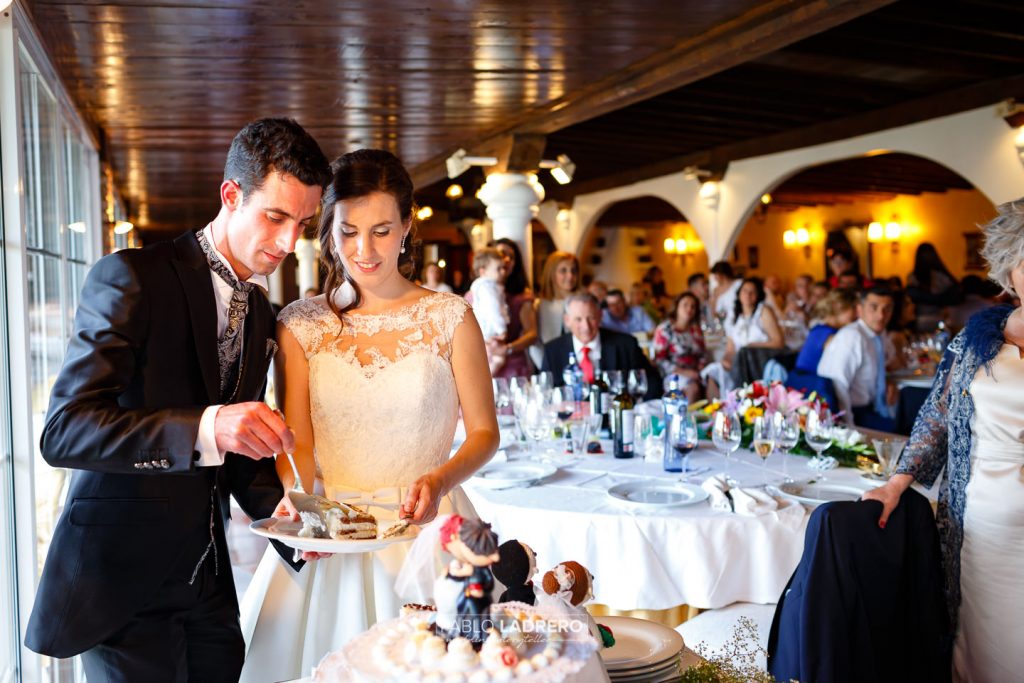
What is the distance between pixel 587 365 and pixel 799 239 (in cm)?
1349

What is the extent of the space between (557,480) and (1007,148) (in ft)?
21.1

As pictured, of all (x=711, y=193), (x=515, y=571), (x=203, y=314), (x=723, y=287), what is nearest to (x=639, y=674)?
(x=515, y=571)

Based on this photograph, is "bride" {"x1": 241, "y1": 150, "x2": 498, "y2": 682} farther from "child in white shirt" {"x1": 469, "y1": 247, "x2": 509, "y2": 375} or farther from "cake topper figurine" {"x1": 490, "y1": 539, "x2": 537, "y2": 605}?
"child in white shirt" {"x1": 469, "y1": 247, "x2": 509, "y2": 375}

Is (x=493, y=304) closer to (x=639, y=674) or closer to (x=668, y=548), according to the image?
(x=668, y=548)

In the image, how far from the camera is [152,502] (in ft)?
5.46

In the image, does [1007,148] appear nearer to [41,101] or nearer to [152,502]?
[41,101]

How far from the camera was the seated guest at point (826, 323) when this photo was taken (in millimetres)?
5848

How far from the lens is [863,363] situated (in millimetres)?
5535

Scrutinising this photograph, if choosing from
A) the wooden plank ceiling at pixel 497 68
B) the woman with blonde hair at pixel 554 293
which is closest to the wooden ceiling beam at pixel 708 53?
the wooden plank ceiling at pixel 497 68

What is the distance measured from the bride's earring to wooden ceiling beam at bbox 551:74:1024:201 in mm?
7268

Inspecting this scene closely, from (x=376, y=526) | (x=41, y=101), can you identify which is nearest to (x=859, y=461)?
(x=376, y=526)

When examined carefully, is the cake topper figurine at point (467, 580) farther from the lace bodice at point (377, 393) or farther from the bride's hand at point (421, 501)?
the lace bodice at point (377, 393)

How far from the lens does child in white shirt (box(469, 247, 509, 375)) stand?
5855 millimetres

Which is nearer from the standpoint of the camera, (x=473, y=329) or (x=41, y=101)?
(x=473, y=329)
